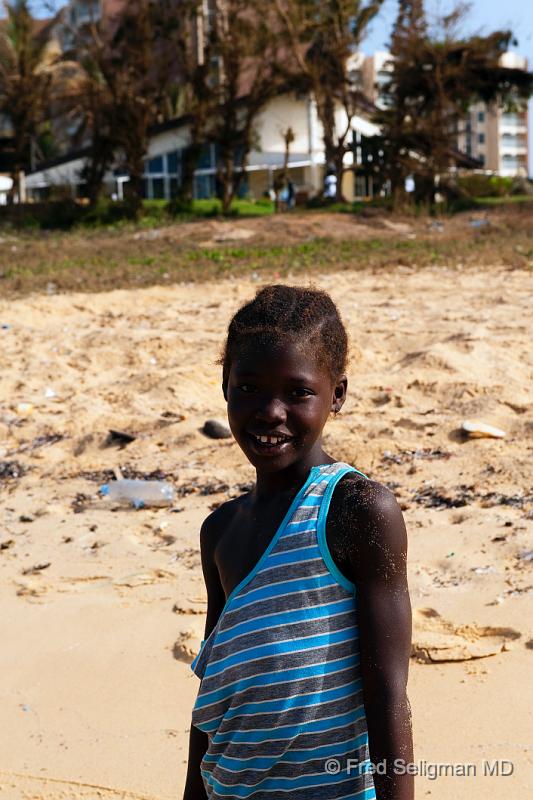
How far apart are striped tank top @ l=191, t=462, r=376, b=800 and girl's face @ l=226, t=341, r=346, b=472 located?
0.10 meters

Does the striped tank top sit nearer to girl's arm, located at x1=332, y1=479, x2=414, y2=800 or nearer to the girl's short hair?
girl's arm, located at x1=332, y1=479, x2=414, y2=800

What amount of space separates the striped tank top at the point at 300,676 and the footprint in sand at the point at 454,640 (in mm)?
1522

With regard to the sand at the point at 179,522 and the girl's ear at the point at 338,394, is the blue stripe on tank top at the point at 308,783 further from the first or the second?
the sand at the point at 179,522

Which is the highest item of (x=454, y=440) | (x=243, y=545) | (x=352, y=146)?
(x=352, y=146)

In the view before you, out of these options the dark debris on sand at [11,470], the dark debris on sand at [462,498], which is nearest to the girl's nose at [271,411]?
the dark debris on sand at [462,498]

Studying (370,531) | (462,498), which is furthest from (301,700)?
(462,498)

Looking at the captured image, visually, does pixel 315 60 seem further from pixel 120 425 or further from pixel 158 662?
pixel 158 662

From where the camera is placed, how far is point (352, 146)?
23.1m

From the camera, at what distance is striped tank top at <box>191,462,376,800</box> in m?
1.56

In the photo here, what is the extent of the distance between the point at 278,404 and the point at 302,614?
0.34 meters

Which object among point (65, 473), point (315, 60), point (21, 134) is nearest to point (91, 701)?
point (65, 473)

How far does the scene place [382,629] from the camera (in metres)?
1.54

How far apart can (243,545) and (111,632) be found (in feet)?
6.26

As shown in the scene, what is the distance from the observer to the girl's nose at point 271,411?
1644 millimetres
